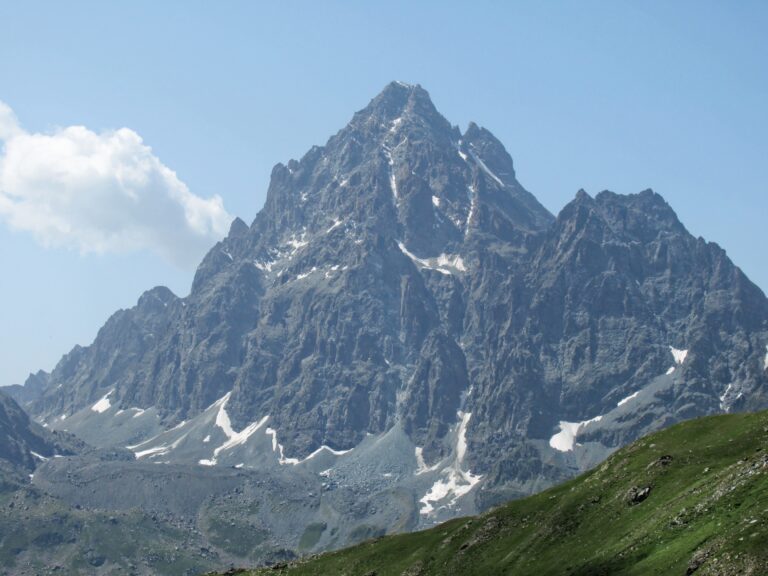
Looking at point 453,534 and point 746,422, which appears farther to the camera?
point 453,534

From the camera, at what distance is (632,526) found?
279 ft

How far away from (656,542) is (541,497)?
110 ft

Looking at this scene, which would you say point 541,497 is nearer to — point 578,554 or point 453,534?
point 453,534

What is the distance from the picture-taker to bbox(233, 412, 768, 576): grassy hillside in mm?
69750

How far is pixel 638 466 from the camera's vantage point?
98625 mm

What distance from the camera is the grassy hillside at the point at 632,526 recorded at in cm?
6975

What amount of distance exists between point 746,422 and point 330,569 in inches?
2005

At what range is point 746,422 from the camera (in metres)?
97.6

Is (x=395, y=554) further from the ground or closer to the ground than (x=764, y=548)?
further from the ground

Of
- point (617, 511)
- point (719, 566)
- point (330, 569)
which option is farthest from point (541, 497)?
point (719, 566)

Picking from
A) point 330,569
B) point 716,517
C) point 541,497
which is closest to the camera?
point 716,517

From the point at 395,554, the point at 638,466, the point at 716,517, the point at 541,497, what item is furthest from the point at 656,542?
the point at 395,554

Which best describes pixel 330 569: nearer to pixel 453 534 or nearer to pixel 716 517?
pixel 453 534

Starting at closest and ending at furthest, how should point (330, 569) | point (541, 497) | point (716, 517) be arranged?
point (716, 517) → point (541, 497) → point (330, 569)
